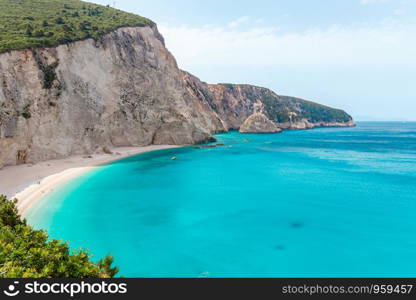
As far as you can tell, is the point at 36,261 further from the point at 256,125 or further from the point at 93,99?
the point at 256,125

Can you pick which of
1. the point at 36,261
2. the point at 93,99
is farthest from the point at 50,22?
the point at 36,261

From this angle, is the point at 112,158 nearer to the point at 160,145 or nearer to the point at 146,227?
the point at 160,145

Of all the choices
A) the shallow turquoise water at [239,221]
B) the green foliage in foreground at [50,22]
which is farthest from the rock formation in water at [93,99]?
the shallow turquoise water at [239,221]

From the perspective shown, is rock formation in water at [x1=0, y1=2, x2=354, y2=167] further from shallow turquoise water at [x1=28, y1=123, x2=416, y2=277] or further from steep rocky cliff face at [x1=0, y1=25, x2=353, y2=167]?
shallow turquoise water at [x1=28, y1=123, x2=416, y2=277]

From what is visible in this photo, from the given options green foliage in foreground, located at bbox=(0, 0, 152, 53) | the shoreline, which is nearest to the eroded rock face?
green foliage in foreground, located at bbox=(0, 0, 152, 53)

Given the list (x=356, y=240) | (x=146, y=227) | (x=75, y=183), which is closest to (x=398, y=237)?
(x=356, y=240)

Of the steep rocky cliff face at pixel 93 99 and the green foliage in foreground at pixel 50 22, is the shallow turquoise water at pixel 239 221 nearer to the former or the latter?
the steep rocky cliff face at pixel 93 99

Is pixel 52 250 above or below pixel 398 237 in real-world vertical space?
above
